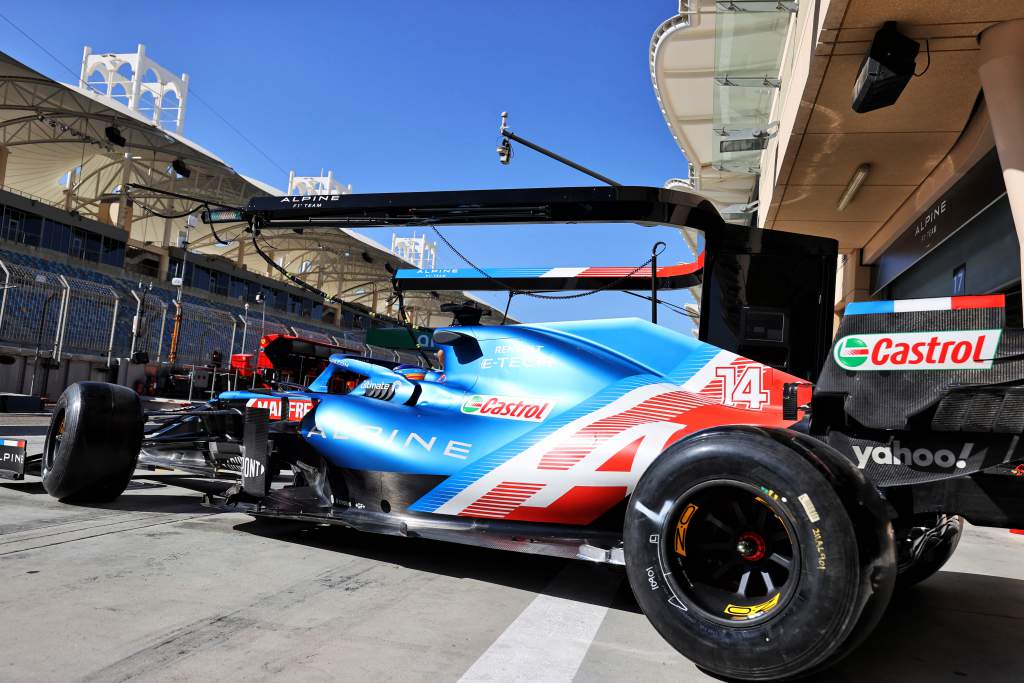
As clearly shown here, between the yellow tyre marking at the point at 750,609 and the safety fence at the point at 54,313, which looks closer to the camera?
the yellow tyre marking at the point at 750,609

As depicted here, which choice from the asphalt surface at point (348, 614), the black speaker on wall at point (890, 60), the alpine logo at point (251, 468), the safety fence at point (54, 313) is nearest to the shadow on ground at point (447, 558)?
the asphalt surface at point (348, 614)

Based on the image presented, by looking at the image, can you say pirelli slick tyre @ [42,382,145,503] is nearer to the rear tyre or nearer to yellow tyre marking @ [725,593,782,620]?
yellow tyre marking @ [725,593,782,620]

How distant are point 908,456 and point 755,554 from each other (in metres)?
0.71

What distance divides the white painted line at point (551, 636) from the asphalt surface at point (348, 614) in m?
0.01

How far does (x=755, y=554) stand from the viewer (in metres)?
2.60

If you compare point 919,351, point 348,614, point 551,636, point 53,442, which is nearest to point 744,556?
point 551,636

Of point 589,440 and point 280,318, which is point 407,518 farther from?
point 280,318

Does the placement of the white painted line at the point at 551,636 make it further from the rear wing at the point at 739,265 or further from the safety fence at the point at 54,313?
the safety fence at the point at 54,313

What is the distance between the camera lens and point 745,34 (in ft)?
34.9

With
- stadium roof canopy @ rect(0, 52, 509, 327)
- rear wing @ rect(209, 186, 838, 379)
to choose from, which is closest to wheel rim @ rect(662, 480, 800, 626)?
rear wing @ rect(209, 186, 838, 379)

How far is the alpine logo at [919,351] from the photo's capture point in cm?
258

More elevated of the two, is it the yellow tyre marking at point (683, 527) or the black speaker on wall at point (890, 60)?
the black speaker on wall at point (890, 60)

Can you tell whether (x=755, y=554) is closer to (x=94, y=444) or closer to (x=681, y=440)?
(x=681, y=440)

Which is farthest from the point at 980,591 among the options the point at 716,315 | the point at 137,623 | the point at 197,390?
the point at 197,390
